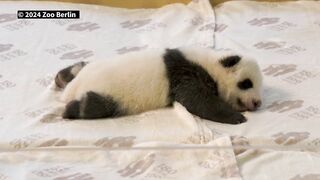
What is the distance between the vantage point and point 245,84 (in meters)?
1.34

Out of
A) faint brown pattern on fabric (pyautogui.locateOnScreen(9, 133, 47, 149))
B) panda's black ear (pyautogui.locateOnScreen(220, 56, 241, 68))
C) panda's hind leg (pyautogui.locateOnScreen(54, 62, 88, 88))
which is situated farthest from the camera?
panda's hind leg (pyautogui.locateOnScreen(54, 62, 88, 88))

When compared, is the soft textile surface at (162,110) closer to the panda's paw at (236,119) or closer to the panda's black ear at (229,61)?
the panda's paw at (236,119)

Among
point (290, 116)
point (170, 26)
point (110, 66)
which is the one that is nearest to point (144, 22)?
point (170, 26)

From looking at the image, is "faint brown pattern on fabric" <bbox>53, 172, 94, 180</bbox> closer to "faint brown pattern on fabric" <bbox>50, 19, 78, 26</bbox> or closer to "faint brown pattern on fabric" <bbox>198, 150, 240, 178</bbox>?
"faint brown pattern on fabric" <bbox>198, 150, 240, 178</bbox>

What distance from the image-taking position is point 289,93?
145 centimetres

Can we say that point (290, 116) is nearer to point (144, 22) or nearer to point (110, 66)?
point (110, 66)

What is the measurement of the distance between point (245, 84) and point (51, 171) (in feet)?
1.55

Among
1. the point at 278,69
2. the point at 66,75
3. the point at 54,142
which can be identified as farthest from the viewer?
the point at 278,69

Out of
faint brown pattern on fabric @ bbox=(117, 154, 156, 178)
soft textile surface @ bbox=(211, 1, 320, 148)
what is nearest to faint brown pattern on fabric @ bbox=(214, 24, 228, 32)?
soft textile surface @ bbox=(211, 1, 320, 148)

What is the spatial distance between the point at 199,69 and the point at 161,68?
0.28 ft

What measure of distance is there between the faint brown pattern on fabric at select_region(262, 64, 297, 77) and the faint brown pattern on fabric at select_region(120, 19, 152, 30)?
1.51 feet

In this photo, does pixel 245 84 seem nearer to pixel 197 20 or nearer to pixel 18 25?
pixel 197 20

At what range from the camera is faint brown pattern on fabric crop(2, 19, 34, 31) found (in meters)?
1.80

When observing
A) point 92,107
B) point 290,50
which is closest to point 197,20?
point 290,50
